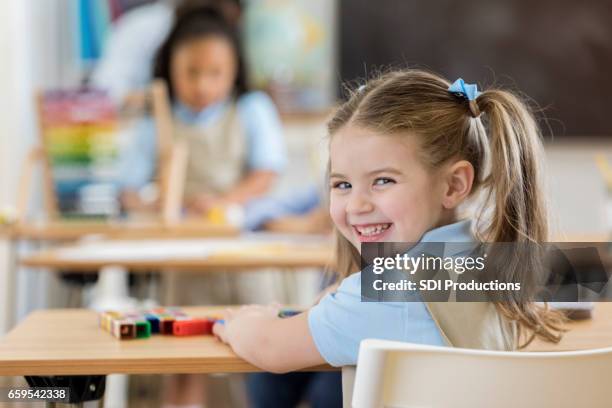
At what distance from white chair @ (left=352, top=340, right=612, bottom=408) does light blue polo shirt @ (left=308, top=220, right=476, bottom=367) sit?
5.4 inches

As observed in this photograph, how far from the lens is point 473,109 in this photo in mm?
1229

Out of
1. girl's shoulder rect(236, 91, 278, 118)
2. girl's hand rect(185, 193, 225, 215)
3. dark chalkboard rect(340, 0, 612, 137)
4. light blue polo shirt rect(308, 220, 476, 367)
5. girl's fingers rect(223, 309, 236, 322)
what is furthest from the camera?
dark chalkboard rect(340, 0, 612, 137)

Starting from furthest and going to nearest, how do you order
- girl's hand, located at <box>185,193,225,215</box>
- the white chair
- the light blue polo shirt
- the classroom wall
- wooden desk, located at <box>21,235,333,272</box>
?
the classroom wall
girl's hand, located at <box>185,193,225,215</box>
wooden desk, located at <box>21,235,333,272</box>
the light blue polo shirt
the white chair

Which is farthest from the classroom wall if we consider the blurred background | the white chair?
the white chair

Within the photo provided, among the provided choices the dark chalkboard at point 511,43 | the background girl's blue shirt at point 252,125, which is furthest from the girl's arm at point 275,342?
the dark chalkboard at point 511,43

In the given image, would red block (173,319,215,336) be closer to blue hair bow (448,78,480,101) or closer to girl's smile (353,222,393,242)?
girl's smile (353,222,393,242)

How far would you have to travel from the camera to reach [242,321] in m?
1.25

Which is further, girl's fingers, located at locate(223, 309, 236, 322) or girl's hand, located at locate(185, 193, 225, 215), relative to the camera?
girl's hand, located at locate(185, 193, 225, 215)

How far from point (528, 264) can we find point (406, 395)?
29 centimetres

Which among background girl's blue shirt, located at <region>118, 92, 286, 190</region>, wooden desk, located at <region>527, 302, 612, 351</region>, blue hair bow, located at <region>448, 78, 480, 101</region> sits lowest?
wooden desk, located at <region>527, 302, 612, 351</region>

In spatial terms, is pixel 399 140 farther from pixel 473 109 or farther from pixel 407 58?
pixel 407 58

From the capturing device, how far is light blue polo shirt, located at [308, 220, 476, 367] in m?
1.10

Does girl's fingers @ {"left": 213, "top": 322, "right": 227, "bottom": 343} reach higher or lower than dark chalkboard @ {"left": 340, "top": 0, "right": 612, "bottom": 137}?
lower

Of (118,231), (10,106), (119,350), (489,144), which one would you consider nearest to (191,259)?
(118,231)
